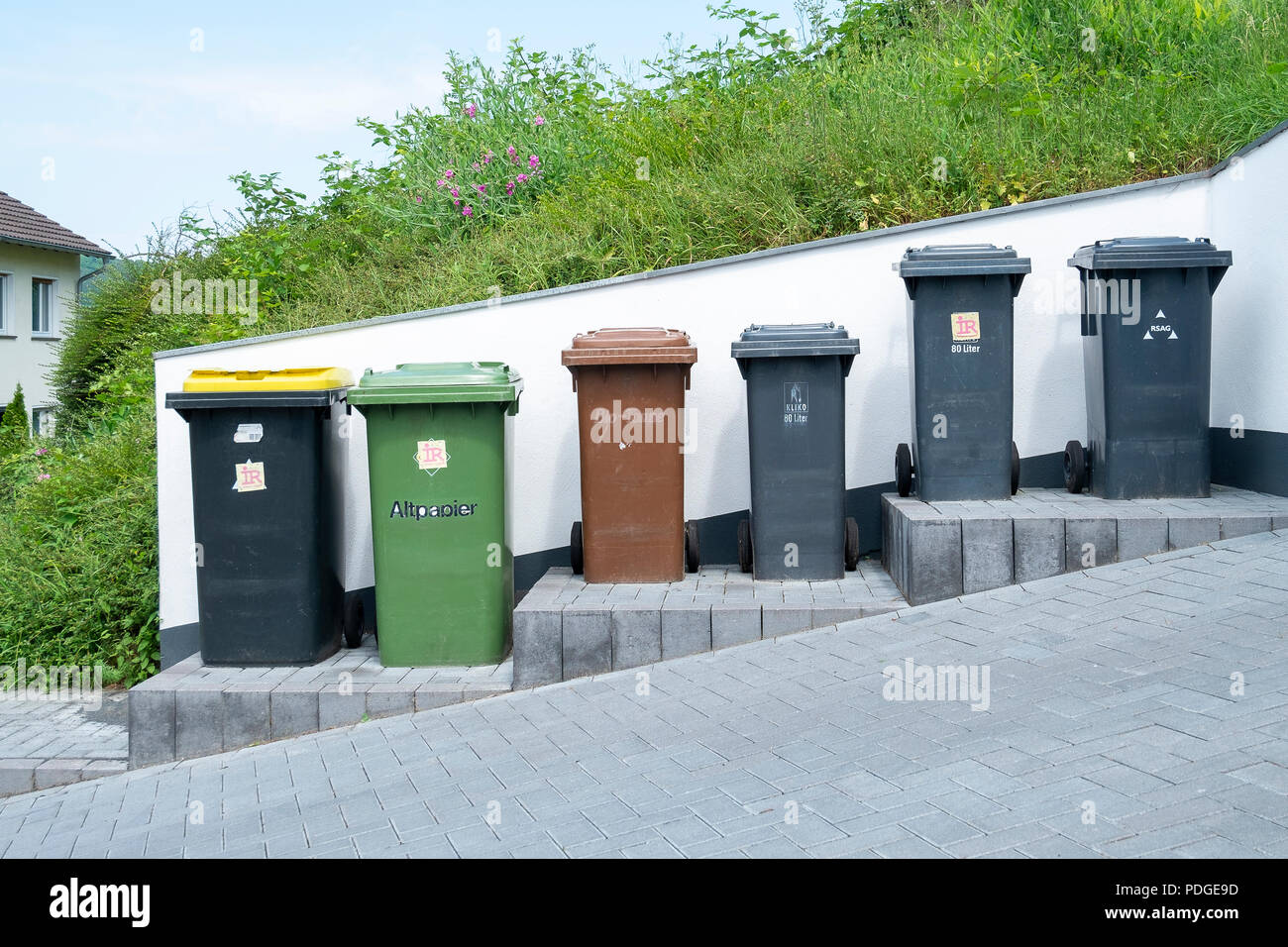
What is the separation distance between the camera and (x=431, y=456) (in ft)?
18.0

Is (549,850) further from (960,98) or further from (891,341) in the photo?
(960,98)

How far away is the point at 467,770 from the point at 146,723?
183 cm

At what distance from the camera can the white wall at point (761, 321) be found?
6582mm

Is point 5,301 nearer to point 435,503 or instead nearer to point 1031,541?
point 435,503

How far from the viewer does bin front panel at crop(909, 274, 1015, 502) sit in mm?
5934

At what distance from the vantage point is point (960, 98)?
8.23 metres

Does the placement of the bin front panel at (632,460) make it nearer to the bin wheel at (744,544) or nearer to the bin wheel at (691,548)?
the bin wheel at (691,548)

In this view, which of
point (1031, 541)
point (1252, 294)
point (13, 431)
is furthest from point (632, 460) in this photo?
point (13, 431)

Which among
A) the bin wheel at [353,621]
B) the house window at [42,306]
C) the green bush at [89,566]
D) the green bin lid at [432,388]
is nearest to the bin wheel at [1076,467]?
the green bin lid at [432,388]

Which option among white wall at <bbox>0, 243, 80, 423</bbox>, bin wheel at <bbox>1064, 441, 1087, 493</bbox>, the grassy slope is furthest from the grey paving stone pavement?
white wall at <bbox>0, 243, 80, 423</bbox>

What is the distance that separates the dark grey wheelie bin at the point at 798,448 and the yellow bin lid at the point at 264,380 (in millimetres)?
2130

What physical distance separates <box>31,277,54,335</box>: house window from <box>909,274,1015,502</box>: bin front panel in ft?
90.1

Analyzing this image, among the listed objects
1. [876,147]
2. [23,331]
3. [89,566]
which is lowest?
[89,566]

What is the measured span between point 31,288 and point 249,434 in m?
26.6
